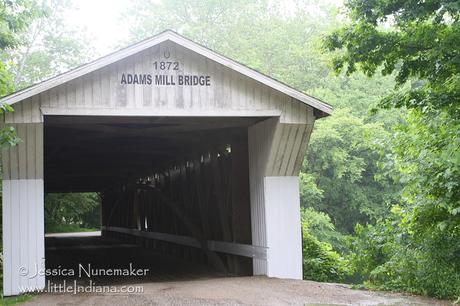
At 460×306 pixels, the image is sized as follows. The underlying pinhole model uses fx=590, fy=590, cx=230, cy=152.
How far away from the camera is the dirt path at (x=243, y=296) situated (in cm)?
812

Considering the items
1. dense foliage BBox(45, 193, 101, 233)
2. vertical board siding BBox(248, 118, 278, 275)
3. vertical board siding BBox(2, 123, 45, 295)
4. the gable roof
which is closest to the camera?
the gable roof

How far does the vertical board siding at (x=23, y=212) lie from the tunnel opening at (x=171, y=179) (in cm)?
93

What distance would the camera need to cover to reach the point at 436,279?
8281 mm

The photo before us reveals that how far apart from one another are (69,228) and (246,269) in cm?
3919

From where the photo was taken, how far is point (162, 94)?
997 cm

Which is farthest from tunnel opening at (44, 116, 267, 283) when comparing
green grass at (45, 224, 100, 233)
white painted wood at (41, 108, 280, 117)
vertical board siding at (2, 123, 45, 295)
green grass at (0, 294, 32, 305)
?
green grass at (45, 224, 100, 233)

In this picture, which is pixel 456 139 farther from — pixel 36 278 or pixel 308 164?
pixel 308 164

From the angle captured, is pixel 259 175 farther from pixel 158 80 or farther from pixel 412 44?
pixel 412 44

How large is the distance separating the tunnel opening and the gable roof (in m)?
1.14

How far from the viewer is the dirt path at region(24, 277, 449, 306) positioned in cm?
812

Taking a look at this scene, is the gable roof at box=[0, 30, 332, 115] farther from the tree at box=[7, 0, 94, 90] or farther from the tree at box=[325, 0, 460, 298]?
the tree at box=[7, 0, 94, 90]

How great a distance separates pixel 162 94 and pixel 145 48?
820 millimetres

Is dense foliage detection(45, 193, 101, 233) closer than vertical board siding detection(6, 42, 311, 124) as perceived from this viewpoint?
No

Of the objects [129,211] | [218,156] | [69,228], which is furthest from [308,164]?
[69,228]
